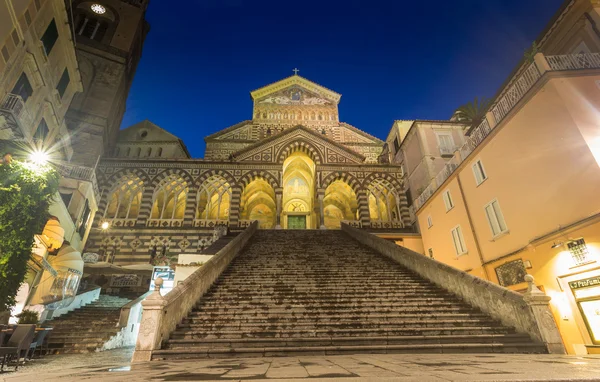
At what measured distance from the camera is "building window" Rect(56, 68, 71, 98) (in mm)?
18481

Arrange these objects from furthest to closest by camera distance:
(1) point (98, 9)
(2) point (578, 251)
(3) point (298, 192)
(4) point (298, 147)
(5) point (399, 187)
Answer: (3) point (298, 192) < (1) point (98, 9) < (4) point (298, 147) < (5) point (399, 187) < (2) point (578, 251)

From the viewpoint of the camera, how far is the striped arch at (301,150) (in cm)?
2534

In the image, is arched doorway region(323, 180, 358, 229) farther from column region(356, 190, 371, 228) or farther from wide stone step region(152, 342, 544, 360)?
wide stone step region(152, 342, 544, 360)

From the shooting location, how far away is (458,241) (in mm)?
14672

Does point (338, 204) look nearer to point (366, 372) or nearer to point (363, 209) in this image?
point (363, 209)

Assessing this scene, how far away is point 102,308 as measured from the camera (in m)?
13.1

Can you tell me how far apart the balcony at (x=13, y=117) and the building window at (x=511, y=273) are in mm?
22440

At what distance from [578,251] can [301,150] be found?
2038cm

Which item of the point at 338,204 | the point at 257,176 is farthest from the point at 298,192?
the point at 257,176

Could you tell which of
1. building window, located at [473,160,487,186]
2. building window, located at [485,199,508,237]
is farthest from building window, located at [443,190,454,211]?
building window, located at [485,199,508,237]

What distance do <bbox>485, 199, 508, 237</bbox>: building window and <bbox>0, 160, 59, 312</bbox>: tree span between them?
17.1 meters

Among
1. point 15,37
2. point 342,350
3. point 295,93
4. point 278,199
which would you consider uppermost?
point 295,93

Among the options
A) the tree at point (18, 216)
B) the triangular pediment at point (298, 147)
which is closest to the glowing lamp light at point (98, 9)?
the triangular pediment at point (298, 147)

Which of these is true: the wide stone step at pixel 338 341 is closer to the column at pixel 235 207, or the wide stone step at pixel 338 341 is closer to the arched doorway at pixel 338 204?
the column at pixel 235 207
